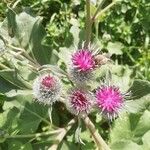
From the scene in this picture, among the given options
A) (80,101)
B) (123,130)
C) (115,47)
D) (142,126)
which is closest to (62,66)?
(115,47)

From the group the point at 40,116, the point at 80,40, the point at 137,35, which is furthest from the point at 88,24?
the point at 137,35

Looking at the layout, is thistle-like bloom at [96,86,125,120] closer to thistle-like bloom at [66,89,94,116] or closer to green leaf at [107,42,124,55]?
thistle-like bloom at [66,89,94,116]

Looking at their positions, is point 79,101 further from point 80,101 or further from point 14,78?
point 14,78

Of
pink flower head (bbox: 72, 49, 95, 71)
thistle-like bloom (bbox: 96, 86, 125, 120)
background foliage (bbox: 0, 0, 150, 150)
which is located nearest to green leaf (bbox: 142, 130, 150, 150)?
background foliage (bbox: 0, 0, 150, 150)

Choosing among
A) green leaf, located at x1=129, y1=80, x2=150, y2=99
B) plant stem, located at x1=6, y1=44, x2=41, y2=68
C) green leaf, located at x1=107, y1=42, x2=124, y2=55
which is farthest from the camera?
green leaf, located at x1=107, y1=42, x2=124, y2=55

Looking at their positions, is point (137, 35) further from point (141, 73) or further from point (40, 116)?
point (40, 116)

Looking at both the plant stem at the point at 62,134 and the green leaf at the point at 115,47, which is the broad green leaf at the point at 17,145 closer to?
the plant stem at the point at 62,134
